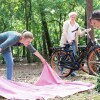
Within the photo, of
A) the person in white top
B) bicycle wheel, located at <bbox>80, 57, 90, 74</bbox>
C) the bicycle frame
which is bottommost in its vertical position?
bicycle wheel, located at <bbox>80, 57, 90, 74</bbox>

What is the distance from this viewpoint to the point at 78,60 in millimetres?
9242

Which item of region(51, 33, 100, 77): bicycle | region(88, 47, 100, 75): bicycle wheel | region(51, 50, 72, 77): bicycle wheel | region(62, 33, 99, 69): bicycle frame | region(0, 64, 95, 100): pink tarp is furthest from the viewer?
region(51, 50, 72, 77): bicycle wheel

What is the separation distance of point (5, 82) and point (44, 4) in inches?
456

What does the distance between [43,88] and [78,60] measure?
2189mm

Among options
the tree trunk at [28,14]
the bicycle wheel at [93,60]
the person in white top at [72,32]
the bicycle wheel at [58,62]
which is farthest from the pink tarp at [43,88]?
the tree trunk at [28,14]

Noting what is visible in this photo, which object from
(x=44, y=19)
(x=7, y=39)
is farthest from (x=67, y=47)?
(x=44, y=19)

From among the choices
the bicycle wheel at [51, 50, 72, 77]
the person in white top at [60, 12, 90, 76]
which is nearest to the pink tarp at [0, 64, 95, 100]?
the bicycle wheel at [51, 50, 72, 77]

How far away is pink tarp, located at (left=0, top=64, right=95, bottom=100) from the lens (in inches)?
251

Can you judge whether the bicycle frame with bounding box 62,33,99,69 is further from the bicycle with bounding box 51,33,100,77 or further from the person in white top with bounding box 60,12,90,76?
the person in white top with bounding box 60,12,90,76

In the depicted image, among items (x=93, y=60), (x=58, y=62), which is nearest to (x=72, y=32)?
(x=58, y=62)

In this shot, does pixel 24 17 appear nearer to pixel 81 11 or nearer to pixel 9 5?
pixel 9 5

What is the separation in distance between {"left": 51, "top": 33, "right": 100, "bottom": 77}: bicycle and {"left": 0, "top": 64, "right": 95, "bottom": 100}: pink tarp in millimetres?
1301

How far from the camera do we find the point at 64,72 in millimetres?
9609

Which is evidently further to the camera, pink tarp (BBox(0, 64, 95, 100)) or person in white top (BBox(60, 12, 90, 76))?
person in white top (BBox(60, 12, 90, 76))
